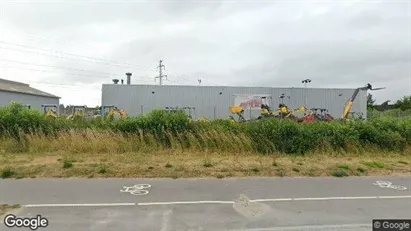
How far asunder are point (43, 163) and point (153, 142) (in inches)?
156

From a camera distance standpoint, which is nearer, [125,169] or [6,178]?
[6,178]

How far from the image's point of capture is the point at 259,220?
4953mm

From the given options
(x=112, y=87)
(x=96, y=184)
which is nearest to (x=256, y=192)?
(x=96, y=184)

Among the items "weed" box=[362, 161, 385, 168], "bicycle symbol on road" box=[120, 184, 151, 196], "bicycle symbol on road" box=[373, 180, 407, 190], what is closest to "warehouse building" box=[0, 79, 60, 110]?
"bicycle symbol on road" box=[120, 184, 151, 196]

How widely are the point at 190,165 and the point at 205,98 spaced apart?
2108cm

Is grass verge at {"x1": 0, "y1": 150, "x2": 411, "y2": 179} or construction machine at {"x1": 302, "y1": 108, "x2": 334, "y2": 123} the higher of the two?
construction machine at {"x1": 302, "y1": 108, "x2": 334, "y2": 123}

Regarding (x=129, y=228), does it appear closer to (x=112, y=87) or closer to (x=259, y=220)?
(x=259, y=220)

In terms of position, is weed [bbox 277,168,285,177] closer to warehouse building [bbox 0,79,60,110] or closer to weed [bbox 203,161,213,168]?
weed [bbox 203,161,213,168]

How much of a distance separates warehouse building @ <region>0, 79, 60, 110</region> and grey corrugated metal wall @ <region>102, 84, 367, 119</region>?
15.1m

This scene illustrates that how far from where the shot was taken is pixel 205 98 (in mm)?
29891

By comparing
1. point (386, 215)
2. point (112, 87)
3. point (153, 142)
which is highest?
point (112, 87)

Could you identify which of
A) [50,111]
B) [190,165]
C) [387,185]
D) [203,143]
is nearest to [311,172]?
[387,185]

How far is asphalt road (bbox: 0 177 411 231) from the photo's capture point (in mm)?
4789

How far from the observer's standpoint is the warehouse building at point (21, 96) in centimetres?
4095
